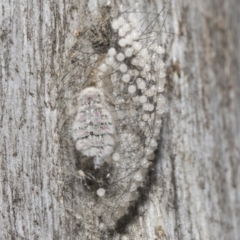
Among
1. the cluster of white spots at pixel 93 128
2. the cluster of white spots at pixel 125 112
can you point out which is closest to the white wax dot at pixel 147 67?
the cluster of white spots at pixel 125 112

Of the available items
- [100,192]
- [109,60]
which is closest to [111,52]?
[109,60]

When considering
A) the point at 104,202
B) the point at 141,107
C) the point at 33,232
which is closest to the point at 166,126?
the point at 141,107

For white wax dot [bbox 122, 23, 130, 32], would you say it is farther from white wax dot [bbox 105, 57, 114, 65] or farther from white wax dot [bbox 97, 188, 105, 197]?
white wax dot [bbox 97, 188, 105, 197]

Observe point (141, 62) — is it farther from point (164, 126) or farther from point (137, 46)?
point (164, 126)

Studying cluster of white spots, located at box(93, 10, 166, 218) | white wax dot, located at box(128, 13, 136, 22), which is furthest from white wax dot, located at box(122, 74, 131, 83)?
white wax dot, located at box(128, 13, 136, 22)

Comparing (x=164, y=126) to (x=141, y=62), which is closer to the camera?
(x=141, y=62)

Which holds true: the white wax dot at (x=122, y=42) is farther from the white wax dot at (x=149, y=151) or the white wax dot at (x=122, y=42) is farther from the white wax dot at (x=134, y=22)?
the white wax dot at (x=149, y=151)
